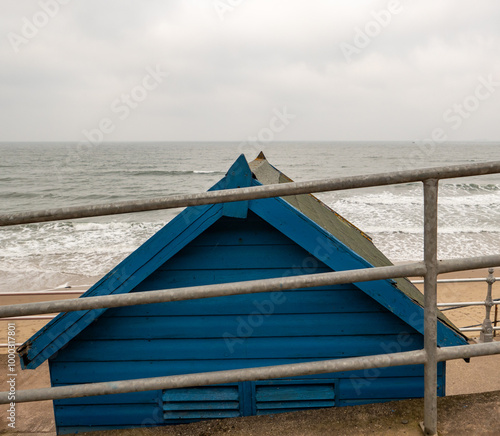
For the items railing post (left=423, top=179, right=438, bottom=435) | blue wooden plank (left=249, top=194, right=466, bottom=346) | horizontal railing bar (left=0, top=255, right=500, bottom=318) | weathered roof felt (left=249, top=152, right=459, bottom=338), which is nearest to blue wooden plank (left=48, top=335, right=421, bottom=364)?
blue wooden plank (left=249, top=194, right=466, bottom=346)

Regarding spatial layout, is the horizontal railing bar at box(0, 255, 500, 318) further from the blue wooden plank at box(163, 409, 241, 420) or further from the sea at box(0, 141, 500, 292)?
the sea at box(0, 141, 500, 292)

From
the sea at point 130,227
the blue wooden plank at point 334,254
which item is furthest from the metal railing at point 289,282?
the sea at point 130,227

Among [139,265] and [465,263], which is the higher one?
[465,263]

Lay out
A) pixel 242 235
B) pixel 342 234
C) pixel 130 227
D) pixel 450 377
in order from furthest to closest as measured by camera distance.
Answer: pixel 130 227, pixel 450 377, pixel 342 234, pixel 242 235

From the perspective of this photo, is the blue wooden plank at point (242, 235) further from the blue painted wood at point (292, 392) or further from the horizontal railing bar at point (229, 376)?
the horizontal railing bar at point (229, 376)

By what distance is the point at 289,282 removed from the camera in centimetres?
147

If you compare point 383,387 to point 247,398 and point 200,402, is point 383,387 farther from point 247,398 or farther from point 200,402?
point 200,402

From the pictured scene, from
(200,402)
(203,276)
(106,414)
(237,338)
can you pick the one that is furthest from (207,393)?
(203,276)

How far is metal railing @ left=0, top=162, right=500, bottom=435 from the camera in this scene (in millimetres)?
1394

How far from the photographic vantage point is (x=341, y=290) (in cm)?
262

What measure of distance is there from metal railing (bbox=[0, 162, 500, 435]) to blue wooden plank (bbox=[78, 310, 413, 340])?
1079mm

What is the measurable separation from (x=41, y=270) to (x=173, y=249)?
1502cm

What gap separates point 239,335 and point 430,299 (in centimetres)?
145

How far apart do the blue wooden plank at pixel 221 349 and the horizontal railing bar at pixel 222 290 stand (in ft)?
4.35
